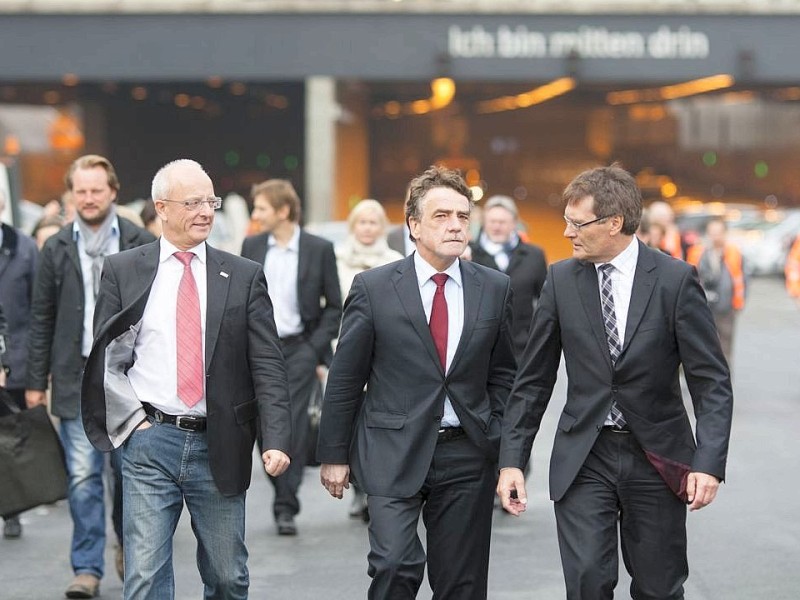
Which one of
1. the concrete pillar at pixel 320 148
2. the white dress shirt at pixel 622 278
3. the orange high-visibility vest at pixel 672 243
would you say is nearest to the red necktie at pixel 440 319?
the white dress shirt at pixel 622 278

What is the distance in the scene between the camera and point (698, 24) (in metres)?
33.8

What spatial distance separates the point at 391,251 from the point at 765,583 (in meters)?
3.48

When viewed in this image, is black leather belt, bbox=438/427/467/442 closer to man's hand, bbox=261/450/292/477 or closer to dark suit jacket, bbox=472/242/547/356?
man's hand, bbox=261/450/292/477

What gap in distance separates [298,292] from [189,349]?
3.52m

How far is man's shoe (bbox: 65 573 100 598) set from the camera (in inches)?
280

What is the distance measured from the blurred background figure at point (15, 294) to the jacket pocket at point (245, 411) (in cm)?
304

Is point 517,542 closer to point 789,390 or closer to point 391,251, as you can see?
point 391,251

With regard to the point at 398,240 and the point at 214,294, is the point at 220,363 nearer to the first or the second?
the point at 214,294

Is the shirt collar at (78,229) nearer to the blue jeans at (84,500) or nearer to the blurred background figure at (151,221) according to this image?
the blue jeans at (84,500)

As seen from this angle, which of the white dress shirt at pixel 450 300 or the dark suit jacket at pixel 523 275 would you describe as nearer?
the white dress shirt at pixel 450 300

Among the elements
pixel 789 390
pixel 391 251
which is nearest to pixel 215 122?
pixel 789 390

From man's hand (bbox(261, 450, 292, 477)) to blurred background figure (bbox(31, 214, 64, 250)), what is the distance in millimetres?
5277

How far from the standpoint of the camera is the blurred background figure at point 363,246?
9516 millimetres

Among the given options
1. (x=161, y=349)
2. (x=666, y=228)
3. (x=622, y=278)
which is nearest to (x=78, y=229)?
(x=161, y=349)
